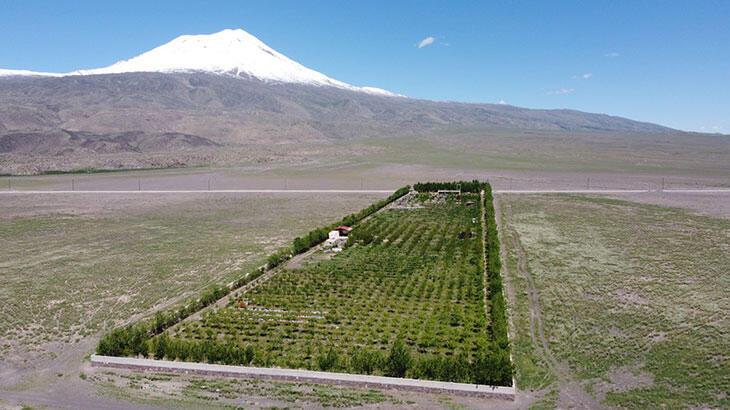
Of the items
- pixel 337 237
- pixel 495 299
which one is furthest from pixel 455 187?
pixel 495 299

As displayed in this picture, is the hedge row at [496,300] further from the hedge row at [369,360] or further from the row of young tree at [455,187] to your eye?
the row of young tree at [455,187]

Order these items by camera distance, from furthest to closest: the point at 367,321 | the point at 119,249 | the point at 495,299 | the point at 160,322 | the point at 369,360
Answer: the point at 119,249 < the point at 495,299 < the point at 367,321 < the point at 160,322 < the point at 369,360

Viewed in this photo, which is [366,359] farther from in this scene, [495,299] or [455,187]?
[455,187]

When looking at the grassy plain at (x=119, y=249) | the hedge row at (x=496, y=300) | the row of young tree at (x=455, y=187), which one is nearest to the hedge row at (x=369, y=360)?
the hedge row at (x=496, y=300)

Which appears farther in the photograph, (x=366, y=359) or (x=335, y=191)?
(x=335, y=191)

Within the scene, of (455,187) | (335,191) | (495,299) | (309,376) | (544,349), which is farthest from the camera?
(335,191)

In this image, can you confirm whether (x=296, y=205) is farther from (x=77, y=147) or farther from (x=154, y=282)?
(x=77, y=147)
